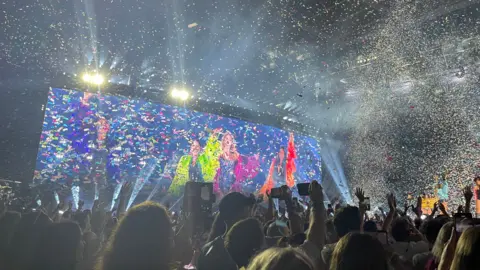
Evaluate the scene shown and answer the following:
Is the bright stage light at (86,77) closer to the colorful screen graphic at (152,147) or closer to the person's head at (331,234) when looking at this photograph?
the colorful screen graphic at (152,147)

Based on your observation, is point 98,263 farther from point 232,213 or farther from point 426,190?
point 426,190

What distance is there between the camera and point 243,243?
1.94 m

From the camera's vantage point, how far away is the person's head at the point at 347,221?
2.24m

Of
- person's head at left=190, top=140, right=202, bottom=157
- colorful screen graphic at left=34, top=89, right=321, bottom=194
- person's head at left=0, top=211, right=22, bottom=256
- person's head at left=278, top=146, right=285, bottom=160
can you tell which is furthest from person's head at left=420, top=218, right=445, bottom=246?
person's head at left=278, top=146, right=285, bottom=160

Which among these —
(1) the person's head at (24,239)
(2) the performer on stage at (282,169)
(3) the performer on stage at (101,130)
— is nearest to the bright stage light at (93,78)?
(3) the performer on stage at (101,130)

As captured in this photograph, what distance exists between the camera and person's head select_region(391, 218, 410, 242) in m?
2.88

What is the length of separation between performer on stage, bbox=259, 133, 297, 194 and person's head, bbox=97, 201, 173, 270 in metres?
14.1

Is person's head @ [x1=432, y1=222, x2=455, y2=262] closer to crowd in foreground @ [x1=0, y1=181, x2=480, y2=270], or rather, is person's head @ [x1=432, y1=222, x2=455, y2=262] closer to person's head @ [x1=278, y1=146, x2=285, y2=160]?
crowd in foreground @ [x1=0, y1=181, x2=480, y2=270]

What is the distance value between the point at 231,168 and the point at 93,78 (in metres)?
6.49

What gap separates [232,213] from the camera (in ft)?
7.92

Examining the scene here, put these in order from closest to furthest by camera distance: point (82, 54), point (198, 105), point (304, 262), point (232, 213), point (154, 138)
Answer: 1. point (304, 262)
2. point (232, 213)
3. point (82, 54)
4. point (154, 138)
5. point (198, 105)

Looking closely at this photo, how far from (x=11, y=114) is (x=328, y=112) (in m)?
14.7

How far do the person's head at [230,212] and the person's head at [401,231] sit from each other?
1.38m

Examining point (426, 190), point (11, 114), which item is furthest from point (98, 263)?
point (426, 190)
